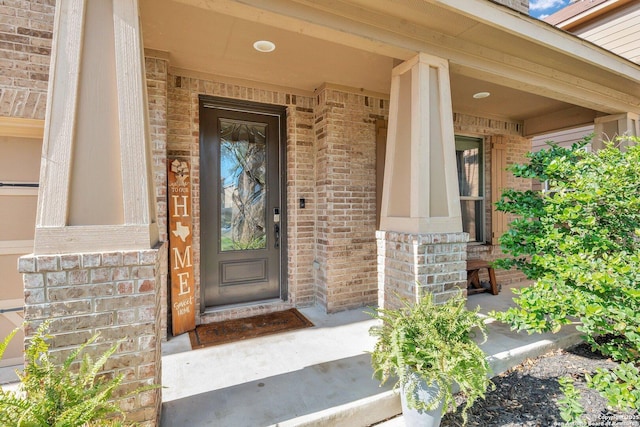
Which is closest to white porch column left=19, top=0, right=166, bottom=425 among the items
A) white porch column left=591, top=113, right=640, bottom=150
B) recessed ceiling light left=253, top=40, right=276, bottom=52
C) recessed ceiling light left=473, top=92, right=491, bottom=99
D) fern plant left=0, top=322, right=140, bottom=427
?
fern plant left=0, top=322, right=140, bottom=427

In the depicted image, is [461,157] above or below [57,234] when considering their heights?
above

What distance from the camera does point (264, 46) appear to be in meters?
2.65

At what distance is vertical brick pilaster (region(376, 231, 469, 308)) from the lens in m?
2.32

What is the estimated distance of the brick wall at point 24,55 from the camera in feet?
6.92

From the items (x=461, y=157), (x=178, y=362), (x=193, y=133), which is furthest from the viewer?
(x=461, y=157)

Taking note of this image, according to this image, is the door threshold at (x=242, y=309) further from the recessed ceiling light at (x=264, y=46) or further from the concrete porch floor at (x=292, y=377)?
the recessed ceiling light at (x=264, y=46)

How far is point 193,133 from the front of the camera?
3113mm

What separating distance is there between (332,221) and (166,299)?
6.19 ft

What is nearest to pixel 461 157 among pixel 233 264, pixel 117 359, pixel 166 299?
pixel 233 264

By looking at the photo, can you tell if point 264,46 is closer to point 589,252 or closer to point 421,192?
point 421,192

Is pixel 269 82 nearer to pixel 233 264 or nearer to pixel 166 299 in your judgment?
pixel 233 264

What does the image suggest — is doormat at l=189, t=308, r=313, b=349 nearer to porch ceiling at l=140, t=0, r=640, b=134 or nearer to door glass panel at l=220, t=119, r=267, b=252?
door glass panel at l=220, t=119, r=267, b=252

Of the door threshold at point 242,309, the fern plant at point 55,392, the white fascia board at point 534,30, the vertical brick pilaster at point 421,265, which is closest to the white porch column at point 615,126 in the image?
the white fascia board at point 534,30

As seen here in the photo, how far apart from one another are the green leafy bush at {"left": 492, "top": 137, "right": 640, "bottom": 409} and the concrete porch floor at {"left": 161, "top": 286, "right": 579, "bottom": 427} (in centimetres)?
51
